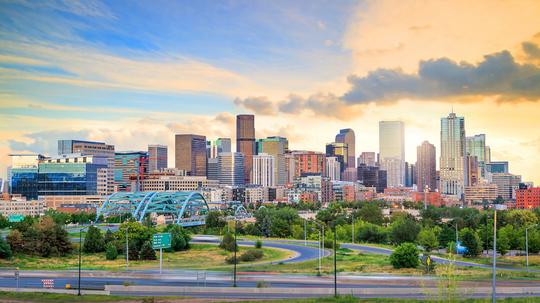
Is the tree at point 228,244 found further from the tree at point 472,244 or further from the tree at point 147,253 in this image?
the tree at point 472,244

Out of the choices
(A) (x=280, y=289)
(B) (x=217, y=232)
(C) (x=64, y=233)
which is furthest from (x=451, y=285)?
(B) (x=217, y=232)

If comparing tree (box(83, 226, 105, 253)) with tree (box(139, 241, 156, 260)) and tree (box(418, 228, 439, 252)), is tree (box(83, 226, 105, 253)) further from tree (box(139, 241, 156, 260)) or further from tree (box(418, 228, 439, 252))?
tree (box(418, 228, 439, 252))

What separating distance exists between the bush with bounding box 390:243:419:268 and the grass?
19.0 metres

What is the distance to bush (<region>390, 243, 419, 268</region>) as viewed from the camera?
2918 inches

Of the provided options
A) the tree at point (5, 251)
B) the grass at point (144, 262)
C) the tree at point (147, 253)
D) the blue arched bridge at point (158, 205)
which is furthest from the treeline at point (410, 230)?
the tree at point (5, 251)

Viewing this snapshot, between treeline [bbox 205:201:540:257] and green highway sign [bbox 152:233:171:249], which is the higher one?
green highway sign [bbox 152:233:171:249]

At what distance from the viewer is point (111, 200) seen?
7018 inches

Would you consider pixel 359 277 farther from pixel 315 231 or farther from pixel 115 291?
pixel 315 231

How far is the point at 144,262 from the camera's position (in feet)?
285

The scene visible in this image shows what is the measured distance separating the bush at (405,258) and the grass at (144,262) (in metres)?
19.0

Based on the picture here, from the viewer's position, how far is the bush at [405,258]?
7412 centimetres

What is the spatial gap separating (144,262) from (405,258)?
37.9 meters

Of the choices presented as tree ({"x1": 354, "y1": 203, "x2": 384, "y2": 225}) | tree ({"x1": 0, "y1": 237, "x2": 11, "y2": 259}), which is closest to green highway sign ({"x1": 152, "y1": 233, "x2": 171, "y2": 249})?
tree ({"x1": 0, "y1": 237, "x2": 11, "y2": 259})

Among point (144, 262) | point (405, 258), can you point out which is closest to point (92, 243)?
point (144, 262)
